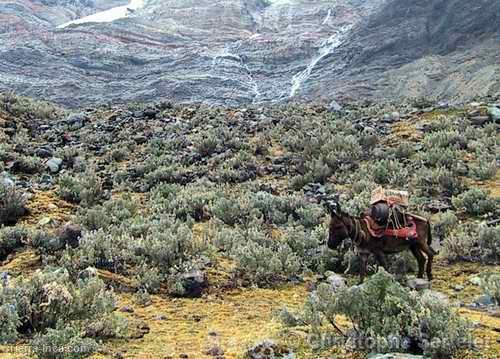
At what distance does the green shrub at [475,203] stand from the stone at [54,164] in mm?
9611

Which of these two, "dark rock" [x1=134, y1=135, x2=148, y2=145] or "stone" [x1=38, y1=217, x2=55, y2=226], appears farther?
"dark rock" [x1=134, y1=135, x2=148, y2=145]

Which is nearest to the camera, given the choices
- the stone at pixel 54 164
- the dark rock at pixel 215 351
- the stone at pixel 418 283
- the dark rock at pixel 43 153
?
the dark rock at pixel 215 351

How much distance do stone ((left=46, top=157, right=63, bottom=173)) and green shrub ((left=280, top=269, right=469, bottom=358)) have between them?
10.8 meters

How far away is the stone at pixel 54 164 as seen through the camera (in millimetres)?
14512

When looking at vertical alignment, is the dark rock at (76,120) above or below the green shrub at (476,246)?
above

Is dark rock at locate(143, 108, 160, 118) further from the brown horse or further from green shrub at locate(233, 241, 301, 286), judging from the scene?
the brown horse

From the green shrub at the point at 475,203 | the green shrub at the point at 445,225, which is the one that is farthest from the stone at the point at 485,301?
the green shrub at the point at 475,203

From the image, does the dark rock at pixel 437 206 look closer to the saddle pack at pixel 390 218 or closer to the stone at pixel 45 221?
the saddle pack at pixel 390 218

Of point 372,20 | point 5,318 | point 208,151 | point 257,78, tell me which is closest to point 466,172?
point 208,151

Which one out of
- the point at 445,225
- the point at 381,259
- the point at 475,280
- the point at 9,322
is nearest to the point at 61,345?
the point at 9,322

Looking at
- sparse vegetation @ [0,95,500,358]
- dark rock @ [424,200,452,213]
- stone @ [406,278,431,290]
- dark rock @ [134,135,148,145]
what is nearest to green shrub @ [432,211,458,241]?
sparse vegetation @ [0,95,500,358]

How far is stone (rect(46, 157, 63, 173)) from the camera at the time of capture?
14.5 meters

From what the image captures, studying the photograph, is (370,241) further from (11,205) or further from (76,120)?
(76,120)

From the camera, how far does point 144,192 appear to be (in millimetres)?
13406
